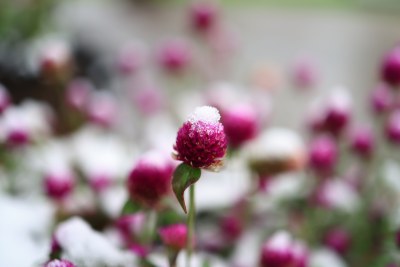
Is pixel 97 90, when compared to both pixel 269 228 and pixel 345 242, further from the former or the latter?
pixel 345 242

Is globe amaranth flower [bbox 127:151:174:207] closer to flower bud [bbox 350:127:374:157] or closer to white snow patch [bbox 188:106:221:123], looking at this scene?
white snow patch [bbox 188:106:221:123]

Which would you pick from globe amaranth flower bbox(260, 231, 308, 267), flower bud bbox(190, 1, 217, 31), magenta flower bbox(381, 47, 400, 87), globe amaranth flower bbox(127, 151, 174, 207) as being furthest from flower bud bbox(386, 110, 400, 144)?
flower bud bbox(190, 1, 217, 31)

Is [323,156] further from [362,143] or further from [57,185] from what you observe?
[57,185]

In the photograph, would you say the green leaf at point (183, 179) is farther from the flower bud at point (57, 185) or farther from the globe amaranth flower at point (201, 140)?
the flower bud at point (57, 185)

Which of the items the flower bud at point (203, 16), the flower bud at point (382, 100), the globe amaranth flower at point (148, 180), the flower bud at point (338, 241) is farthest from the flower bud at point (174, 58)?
the globe amaranth flower at point (148, 180)

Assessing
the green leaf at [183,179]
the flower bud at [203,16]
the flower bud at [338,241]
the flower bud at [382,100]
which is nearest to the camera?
the green leaf at [183,179]
